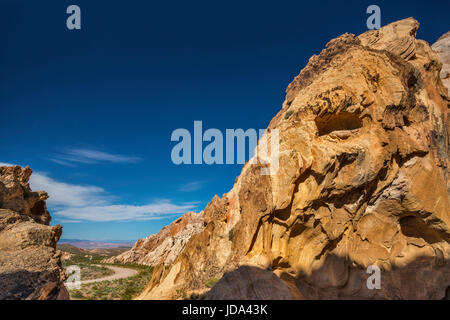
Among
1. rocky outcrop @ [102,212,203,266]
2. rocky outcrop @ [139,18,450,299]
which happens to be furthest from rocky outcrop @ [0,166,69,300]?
rocky outcrop @ [102,212,203,266]

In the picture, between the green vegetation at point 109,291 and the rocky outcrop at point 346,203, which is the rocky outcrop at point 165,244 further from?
the rocky outcrop at point 346,203

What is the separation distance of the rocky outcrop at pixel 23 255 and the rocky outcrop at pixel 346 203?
19.2ft

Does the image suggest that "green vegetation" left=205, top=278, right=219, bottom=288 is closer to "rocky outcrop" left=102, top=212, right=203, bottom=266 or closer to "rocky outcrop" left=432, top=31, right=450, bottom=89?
"rocky outcrop" left=102, top=212, right=203, bottom=266

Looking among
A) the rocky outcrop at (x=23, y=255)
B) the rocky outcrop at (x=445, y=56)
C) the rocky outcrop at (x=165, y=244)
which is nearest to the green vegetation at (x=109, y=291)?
the rocky outcrop at (x=23, y=255)

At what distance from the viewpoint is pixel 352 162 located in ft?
52.1

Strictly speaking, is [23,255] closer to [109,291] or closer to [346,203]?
[109,291]

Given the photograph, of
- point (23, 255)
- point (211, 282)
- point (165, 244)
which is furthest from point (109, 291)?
point (165, 244)

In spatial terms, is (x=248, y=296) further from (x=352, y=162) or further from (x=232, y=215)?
(x=352, y=162)

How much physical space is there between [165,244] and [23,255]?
109 ft

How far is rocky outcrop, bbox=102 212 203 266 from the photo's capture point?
40.8m

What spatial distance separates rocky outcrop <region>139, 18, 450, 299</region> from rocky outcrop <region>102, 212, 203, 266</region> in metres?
26.3

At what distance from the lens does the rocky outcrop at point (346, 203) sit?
14445 mm
